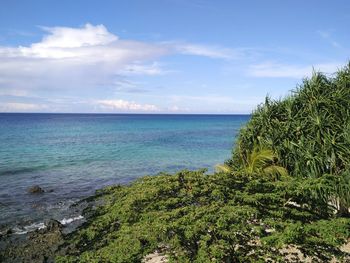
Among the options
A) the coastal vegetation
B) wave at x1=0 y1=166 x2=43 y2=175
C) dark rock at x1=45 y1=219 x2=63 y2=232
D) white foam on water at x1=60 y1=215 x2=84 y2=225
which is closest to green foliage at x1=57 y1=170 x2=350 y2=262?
the coastal vegetation

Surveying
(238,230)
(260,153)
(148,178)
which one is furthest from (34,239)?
(238,230)

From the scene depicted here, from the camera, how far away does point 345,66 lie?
19.0 metres

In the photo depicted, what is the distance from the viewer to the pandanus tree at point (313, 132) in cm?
1614

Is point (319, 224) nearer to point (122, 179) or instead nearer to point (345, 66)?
point (345, 66)

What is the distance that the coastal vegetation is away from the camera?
952 cm

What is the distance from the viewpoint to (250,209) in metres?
10.0

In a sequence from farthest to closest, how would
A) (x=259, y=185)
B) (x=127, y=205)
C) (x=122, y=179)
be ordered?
(x=122, y=179) → (x=259, y=185) → (x=127, y=205)

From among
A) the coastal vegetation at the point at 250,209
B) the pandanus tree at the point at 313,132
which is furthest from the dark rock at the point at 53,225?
the pandanus tree at the point at 313,132

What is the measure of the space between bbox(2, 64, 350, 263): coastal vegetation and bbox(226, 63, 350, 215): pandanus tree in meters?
0.05

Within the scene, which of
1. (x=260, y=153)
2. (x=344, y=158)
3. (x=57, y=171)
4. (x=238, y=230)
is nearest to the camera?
(x=238, y=230)

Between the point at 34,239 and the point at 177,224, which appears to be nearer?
the point at 177,224

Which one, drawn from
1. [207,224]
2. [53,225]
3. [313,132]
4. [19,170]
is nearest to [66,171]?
[19,170]

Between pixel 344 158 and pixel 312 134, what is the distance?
177 centimetres

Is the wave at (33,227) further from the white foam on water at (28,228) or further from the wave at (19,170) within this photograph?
the wave at (19,170)
